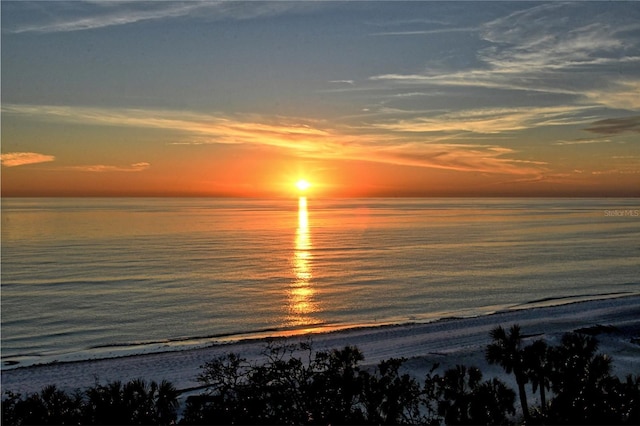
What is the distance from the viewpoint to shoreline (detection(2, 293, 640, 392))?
28.1 meters

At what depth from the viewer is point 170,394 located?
1428cm

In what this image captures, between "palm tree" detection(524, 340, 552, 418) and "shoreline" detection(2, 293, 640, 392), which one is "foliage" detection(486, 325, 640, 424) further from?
"shoreline" detection(2, 293, 640, 392)

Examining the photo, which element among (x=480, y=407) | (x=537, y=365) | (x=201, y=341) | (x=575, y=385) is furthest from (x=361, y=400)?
(x=201, y=341)

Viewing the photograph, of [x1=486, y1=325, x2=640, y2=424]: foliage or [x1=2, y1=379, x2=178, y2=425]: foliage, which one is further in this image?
[x1=486, y1=325, x2=640, y2=424]: foliage

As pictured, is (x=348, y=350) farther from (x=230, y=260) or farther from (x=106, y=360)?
(x=230, y=260)

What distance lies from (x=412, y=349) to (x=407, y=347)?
622 mm

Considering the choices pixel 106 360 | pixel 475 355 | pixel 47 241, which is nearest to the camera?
pixel 475 355

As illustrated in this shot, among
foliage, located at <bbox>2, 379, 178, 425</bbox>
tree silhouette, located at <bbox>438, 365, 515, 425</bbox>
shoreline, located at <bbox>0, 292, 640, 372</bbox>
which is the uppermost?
foliage, located at <bbox>2, 379, 178, 425</bbox>

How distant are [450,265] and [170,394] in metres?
57.8

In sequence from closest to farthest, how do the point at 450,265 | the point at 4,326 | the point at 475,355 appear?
1. the point at 475,355
2. the point at 4,326
3. the point at 450,265

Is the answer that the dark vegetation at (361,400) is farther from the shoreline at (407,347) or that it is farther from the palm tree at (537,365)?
the shoreline at (407,347)

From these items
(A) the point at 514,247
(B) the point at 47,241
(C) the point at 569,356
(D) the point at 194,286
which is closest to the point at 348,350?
(C) the point at 569,356

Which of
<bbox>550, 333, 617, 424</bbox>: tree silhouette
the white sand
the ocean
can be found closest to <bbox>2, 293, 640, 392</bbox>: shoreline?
the white sand

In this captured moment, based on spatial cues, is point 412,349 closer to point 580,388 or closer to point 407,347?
point 407,347
